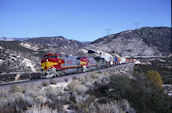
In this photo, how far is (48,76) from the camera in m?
21.2

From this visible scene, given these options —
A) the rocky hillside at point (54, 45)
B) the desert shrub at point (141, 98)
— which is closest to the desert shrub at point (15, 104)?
the desert shrub at point (141, 98)

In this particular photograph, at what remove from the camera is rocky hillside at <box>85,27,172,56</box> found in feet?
412

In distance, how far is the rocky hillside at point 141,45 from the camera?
125500 millimetres

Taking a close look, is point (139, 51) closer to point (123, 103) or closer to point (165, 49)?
point (165, 49)

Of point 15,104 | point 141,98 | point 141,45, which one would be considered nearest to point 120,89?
point 141,98

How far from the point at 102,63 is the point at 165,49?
10678 centimetres

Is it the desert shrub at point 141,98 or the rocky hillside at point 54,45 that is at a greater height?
the rocky hillside at point 54,45

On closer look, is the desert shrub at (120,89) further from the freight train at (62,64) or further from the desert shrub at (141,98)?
the freight train at (62,64)

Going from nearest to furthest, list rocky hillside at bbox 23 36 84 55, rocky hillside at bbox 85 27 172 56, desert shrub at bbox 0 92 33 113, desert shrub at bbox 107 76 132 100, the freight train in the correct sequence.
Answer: desert shrub at bbox 0 92 33 113 → desert shrub at bbox 107 76 132 100 → the freight train → rocky hillside at bbox 23 36 84 55 → rocky hillside at bbox 85 27 172 56

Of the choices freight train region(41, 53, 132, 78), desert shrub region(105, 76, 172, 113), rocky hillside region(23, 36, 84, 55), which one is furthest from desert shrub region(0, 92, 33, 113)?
rocky hillside region(23, 36, 84, 55)

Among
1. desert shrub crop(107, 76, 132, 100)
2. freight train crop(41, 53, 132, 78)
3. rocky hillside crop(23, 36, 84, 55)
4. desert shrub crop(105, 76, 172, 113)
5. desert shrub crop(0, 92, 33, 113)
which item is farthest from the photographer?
rocky hillside crop(23, 36, 84, 55)

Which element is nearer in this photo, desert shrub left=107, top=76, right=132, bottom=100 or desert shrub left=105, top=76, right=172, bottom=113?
desert shrub left=105, top=76, right=172, bottom=113

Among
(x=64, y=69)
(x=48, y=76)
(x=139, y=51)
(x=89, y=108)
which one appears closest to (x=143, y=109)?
(x=89, y=108)

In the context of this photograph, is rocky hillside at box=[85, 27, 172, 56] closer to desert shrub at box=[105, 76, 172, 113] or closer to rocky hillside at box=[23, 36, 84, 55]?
rocky hillside at box=[23, 36, 84, 55]
